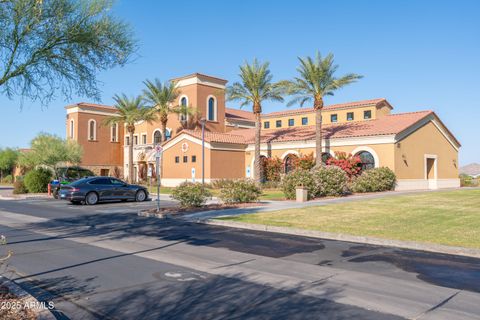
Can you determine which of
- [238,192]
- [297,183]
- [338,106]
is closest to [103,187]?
[238,192]

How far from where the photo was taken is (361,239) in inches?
435

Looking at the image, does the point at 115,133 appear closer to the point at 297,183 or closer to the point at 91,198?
the point at 91,198

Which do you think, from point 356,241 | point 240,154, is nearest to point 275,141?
point 240,154

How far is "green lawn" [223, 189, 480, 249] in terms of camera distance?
36.8 feet

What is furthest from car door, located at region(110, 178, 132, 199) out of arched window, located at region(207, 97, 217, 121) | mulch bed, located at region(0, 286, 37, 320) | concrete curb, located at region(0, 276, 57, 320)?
arched window, located at region(207, 97, 217, 121)

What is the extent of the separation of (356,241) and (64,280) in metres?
7.33

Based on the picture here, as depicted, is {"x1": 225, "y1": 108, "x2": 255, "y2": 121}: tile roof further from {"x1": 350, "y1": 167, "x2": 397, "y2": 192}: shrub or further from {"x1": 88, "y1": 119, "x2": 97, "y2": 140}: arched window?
{"x1": 350, "y1": 167, "x2": 397, "y2": 192}: shrub

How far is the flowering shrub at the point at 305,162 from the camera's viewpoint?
34031 mm

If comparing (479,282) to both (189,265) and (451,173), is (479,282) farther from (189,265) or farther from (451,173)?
(451,173)

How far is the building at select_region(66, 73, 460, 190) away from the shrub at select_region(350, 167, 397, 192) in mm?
1814

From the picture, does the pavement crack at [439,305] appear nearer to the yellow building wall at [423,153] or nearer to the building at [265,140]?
the building at [265,140]

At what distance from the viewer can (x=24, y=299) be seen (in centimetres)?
547

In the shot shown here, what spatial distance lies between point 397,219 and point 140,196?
1554cm

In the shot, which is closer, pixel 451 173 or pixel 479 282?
pixel 479 282
